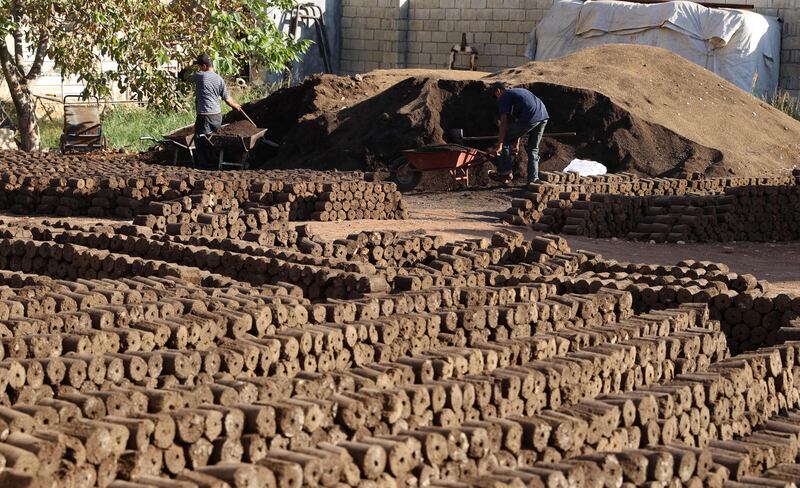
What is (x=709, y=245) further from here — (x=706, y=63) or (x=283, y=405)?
(x=706, y=63)

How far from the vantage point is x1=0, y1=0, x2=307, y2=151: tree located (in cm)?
1858

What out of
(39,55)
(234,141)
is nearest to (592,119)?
(234,141)

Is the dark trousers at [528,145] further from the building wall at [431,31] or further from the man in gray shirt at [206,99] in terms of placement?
→ the building wall at [431,31]

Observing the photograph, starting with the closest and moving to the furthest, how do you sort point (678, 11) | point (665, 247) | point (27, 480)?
point (27, 480)
point (665, 247)
point (678, 11)

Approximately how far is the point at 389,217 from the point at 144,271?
670 cm

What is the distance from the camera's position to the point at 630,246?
47.1ft

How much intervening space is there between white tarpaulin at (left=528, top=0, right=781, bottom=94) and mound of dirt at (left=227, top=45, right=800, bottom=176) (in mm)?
2825

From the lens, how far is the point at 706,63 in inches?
1057

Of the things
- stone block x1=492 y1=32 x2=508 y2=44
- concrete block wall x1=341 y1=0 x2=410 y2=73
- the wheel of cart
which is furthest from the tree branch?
stone block x1=492 y1=32 x2=508 y2=44

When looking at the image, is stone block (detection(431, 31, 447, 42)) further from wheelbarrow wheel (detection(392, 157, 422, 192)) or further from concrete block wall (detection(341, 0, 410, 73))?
wheelbarrow wheel (detection(392, 157, 422, 192))

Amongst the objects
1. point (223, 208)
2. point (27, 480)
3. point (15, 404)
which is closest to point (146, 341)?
point (15, 404)

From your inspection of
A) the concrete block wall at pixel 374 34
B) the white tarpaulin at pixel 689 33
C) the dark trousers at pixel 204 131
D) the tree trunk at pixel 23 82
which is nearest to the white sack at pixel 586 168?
the dark trousers at pixel 204 131

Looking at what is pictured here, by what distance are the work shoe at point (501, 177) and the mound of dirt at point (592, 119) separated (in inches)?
55.8

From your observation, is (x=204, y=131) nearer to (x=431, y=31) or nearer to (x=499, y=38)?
(x=499, y=38)
